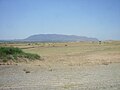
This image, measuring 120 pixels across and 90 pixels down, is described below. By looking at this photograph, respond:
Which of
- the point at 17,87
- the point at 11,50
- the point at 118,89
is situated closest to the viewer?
the point at 118,89

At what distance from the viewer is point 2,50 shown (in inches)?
1204

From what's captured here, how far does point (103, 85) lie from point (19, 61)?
655 inches

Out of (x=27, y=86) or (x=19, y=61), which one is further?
(x=19, y=61)

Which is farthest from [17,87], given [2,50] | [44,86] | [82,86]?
[2,50]

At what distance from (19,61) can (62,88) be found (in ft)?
54.4

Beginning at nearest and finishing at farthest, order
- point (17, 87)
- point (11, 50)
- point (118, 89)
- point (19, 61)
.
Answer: point (118, 89) → point (17, 87) → point (19, 61) → point (11, 50)

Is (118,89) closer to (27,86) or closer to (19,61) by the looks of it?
(27,86)

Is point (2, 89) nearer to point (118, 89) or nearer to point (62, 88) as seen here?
point (62, 88)

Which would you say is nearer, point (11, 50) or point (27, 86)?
point (27, 86)

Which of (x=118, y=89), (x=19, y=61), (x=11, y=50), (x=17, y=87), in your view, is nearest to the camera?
(x=118, y=89)

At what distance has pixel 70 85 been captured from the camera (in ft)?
46.9

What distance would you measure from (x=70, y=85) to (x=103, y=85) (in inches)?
78.0

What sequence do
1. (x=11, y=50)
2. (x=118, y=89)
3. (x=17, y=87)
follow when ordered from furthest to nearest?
(x=11, y=50), (x=17, y=87), (x=118, y=89)

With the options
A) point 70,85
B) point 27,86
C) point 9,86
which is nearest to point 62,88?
point 70,85
